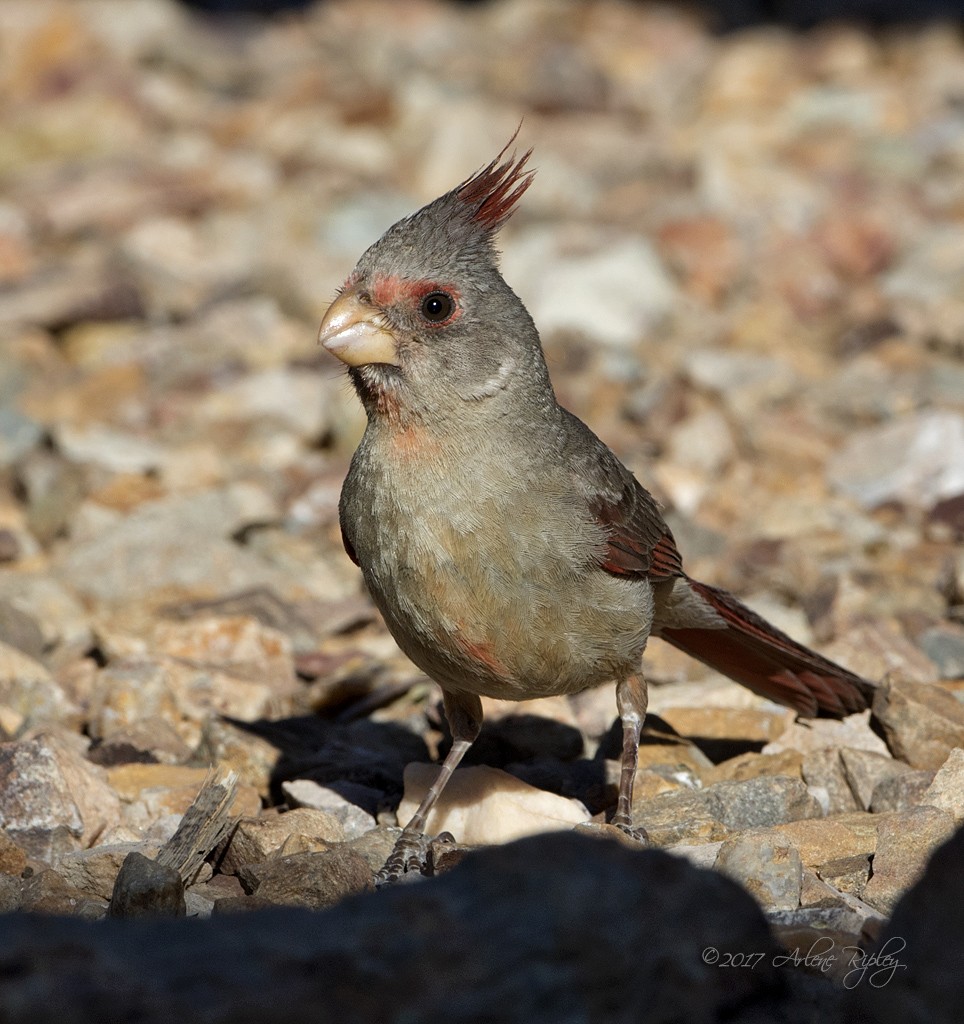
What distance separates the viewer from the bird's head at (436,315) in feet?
13.9

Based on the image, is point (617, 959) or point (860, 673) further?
point (860, 673)

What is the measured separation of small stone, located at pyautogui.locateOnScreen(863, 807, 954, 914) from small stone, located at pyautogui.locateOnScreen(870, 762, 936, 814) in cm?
43

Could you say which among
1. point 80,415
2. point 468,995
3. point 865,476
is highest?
point 468,995

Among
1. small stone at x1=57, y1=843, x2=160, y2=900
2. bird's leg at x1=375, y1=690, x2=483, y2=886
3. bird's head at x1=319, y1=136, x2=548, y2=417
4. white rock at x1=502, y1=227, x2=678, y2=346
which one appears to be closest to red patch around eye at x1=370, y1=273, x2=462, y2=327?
bird's head at x1=319, y1=136, x2=548, y2=417

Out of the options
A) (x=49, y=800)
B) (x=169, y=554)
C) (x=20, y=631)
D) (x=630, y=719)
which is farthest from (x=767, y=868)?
(x=169, y=554)

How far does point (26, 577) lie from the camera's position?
6.32m

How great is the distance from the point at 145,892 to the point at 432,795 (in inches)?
50.8

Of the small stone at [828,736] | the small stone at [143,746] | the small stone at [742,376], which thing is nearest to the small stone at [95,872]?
the small stone at [143,746]

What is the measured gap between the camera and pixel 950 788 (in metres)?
4.04

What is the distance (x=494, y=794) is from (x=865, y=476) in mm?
3750

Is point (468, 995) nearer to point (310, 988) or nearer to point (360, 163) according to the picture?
point (310, 988)

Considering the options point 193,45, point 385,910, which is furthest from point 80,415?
point 193,45

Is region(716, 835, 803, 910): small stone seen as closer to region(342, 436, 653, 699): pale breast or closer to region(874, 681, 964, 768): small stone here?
region(342, 436, 653, 699): pale breast
